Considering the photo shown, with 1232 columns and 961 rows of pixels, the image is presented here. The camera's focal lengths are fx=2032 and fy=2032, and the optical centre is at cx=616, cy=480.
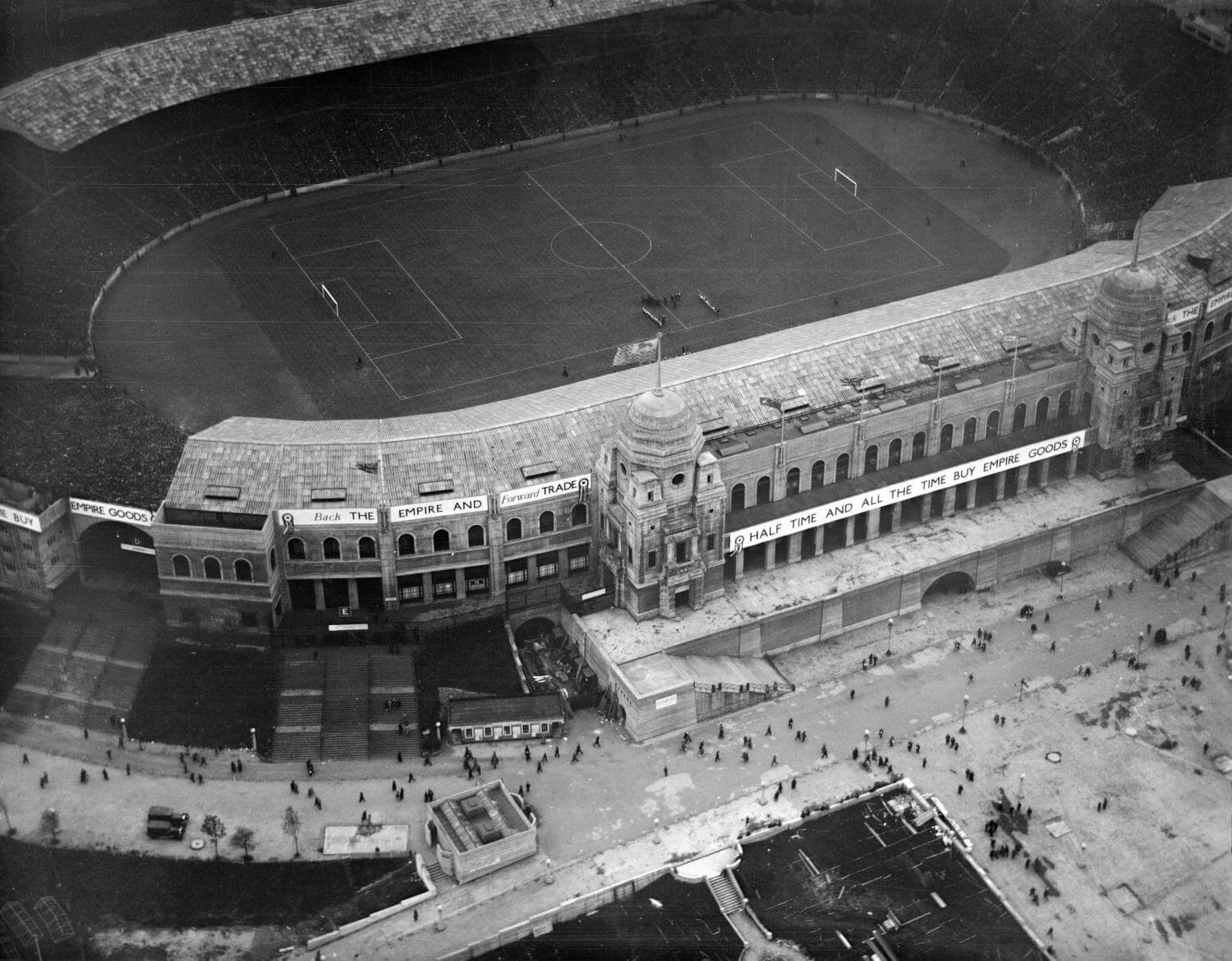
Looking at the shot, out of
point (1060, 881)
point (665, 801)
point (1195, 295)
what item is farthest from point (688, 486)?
point (1195, 295)

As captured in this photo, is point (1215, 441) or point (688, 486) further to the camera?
point (1215, 441)

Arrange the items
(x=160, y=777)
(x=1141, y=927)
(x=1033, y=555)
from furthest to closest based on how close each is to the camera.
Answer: (x=1033, y=555) < (x=160, y=777) < (x=1141, y=927)

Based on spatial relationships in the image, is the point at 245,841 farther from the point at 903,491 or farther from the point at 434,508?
the point at 903,491

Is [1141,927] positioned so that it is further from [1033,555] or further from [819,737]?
[1033,555]

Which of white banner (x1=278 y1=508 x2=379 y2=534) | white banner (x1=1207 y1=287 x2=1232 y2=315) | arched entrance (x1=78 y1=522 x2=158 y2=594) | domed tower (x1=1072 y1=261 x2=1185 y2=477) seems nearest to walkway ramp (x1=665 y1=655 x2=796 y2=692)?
white banner (x1=278 y1=508 x2=379 y2=534)

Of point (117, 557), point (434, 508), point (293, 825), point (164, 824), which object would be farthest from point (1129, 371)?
point (164, 824)

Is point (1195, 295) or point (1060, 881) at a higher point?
point (1195, 295)
